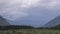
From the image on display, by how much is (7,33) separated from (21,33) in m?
3.91

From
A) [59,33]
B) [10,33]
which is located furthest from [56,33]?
[10,33]

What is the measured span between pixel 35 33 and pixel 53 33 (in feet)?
15.7

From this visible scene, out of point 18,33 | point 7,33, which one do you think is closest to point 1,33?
point 7,33

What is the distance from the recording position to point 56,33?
138ft

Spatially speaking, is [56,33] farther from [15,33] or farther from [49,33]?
[15,33]

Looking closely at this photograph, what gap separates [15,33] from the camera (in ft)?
139

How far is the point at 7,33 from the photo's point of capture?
41188 mm

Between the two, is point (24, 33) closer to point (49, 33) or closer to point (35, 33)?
point (35, 33)

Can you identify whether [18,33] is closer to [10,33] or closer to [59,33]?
[10,33]

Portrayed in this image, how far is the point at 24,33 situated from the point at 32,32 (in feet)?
6.88

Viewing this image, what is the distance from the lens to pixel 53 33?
4322 centimetres

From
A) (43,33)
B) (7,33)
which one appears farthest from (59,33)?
(7,33)

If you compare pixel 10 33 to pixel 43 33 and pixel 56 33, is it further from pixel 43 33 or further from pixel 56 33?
pixel 56 33

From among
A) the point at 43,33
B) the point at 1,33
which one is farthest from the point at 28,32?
the point at 1,33
